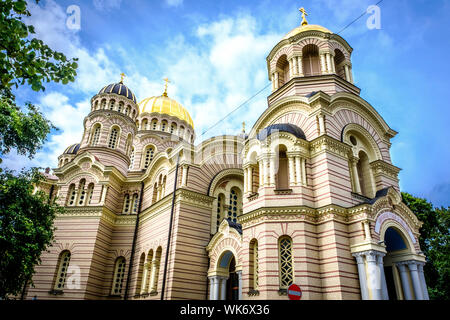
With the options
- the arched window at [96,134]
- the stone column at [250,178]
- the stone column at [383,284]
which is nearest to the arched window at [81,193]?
the arched window at [96,134]

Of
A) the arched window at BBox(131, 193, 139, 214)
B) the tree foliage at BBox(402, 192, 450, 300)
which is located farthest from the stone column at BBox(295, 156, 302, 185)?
the arched window at BBox(131, 193, 139, 214)

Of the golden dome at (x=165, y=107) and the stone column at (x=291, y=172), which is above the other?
the golden dome at (x=165, y=107)

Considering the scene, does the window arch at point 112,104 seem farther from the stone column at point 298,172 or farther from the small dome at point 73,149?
the stone column at point 298,172

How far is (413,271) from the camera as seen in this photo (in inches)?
569

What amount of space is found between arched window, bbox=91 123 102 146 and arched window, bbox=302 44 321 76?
54.8 feet

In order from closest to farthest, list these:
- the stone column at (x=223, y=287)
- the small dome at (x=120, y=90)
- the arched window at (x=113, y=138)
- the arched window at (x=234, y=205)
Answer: the stone column at (x=223, y=287) < the arched window at (x=234, y=205) < the arched window at (x=113, y=138) < the small dome at (x=120, y=90)

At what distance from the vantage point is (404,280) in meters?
14.5

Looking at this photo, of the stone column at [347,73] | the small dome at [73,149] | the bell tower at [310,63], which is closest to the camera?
the bell tower at [310,63]

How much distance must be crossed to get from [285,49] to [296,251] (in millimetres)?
12588

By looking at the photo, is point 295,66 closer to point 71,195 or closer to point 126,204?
point 126,204

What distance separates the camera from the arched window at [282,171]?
1617cm

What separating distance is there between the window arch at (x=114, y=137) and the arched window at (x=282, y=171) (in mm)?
15093

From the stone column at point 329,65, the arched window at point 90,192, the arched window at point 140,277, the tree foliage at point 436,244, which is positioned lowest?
the arched window at point 140,277
